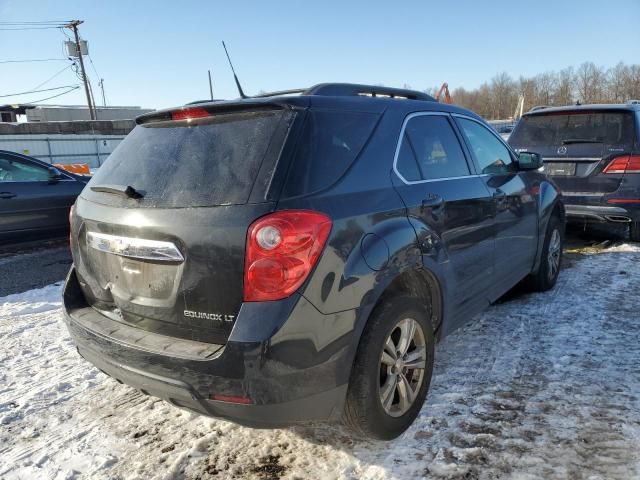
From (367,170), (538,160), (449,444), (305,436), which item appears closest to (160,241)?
(367,170)

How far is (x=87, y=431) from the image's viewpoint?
2.80m

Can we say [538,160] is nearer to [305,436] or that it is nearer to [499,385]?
[499,385]

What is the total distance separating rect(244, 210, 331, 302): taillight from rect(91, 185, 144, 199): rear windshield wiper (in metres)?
0.75

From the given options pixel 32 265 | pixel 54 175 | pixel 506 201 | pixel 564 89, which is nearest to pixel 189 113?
pixel 506 201

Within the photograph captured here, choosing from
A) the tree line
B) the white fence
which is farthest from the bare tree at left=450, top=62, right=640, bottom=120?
the white fence

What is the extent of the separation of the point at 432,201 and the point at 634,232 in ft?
16.4

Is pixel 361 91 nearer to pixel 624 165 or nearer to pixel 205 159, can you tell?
pixel 205 159

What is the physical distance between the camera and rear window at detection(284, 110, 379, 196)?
2.20 m

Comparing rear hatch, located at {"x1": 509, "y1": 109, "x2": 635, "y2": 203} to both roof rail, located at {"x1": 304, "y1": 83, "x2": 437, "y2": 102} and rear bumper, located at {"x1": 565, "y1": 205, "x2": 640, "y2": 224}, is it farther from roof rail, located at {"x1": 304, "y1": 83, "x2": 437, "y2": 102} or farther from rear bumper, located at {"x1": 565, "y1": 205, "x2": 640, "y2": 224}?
roof rail, located at {"x1": 304, "y1": 83, "x2": 437, "y2": 102}

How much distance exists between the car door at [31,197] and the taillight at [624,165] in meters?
7.32

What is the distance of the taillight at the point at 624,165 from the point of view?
603cm

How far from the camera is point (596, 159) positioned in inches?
246

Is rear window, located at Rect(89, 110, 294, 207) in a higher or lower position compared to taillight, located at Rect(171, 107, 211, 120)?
lower

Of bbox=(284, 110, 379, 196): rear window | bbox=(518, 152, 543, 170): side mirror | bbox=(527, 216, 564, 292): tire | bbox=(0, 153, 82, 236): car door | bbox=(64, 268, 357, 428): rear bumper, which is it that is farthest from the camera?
bbox=(0, 153, 82, 236): car door
